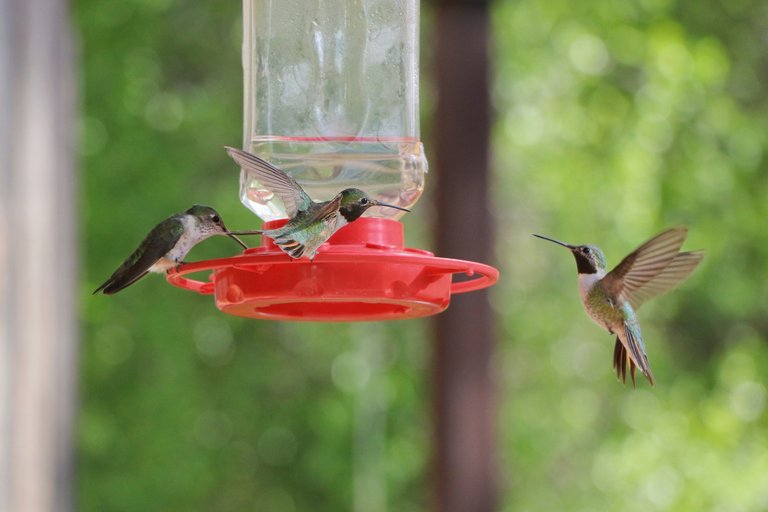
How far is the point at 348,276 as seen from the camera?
9.92 ft

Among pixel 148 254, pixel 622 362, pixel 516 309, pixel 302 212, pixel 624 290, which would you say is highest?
pixel 302 212

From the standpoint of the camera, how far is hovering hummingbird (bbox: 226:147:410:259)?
291cm

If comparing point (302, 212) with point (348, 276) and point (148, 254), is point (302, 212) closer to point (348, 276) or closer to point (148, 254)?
point (348, 276)

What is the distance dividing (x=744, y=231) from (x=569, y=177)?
172cm

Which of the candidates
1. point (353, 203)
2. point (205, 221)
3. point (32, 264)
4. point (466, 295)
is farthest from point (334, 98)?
point (32, 264)

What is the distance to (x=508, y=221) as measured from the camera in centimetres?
1247

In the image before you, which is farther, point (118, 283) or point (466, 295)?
point (466, 295)

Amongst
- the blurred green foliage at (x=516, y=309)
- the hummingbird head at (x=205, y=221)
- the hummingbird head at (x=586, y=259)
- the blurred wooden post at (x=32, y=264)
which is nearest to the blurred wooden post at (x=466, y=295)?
the hummingbird head at (x=586, y=259)

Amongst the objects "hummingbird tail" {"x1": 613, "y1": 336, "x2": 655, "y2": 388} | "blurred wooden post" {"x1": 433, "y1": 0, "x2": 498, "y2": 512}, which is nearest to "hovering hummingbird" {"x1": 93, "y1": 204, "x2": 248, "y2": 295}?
"hummingbird tail" {"x1": 613, "y1": 336, "x2": 655, "y2": 388}

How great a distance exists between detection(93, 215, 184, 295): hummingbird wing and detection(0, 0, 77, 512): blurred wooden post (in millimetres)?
1454

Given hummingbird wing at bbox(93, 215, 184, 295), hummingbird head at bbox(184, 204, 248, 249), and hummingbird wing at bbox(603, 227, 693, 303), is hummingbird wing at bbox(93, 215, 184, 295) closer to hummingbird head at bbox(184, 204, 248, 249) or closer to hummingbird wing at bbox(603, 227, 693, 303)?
hummingbird head at bbox(184, 204, 248, 249)

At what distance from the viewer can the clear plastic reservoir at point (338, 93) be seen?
165 inches

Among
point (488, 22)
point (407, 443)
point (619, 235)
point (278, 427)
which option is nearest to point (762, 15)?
point (619, 235)

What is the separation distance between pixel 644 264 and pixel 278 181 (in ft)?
4.14
